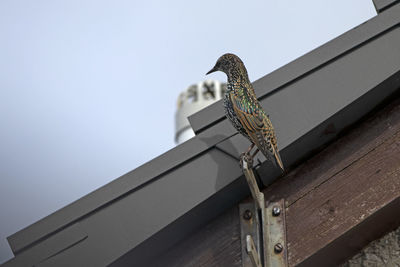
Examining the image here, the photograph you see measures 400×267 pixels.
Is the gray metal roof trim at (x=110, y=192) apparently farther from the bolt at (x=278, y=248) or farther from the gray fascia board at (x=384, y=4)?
the gray fascia board at (x=384, y=4)

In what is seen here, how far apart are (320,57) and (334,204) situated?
0.49 m

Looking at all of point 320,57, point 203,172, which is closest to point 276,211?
point 203,172

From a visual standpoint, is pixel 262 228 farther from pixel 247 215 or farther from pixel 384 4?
pixel 384 4

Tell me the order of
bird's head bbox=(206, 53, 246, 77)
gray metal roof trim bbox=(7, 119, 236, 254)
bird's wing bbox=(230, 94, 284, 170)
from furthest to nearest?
bird's head bbox=(206, 53, 246, 77) → bird's wing bbox=(230, 94, 284, 170) → gray metal roof trim bbox=(7, 119, 236, 254)

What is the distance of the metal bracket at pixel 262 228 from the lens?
73.7 inches

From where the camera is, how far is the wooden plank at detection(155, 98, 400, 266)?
1854 millimetres

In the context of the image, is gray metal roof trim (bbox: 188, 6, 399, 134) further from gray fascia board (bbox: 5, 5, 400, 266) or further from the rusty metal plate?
the rusty metal plate

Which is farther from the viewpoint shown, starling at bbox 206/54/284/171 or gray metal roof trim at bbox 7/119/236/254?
starling at bbox 206/54/284/171

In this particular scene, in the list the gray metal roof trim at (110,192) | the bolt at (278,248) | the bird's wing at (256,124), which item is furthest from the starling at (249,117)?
the bolt at (278,248)

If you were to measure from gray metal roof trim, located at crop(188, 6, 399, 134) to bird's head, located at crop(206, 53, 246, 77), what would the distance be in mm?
407

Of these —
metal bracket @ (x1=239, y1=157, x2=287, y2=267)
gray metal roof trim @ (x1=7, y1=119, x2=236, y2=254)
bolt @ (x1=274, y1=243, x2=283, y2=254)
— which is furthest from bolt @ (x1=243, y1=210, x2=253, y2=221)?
gray metal roof trim @ (x1=7, y1=119, x2=236, y2=254)

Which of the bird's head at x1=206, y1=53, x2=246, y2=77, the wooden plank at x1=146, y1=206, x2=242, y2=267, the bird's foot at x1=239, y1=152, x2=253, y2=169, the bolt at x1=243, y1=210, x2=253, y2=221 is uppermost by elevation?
the bird's head at x1=206, y1=53, x2=246, y2=77

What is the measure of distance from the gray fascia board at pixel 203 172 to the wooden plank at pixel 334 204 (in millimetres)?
63

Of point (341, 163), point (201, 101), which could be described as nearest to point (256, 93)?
point (341, 163)
